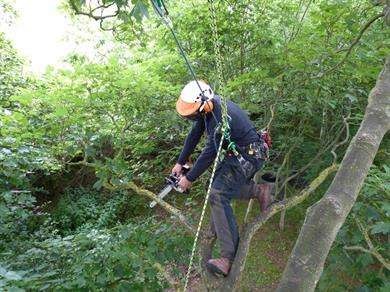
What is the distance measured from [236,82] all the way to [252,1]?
88 cm

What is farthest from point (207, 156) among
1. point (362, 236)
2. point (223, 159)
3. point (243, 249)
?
point (362, 236)

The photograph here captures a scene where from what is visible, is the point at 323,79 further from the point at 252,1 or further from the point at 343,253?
the point at 343,253

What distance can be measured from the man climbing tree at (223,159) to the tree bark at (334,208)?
121 centimetres

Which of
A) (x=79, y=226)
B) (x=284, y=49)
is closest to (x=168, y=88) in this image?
(x=284, y=49)

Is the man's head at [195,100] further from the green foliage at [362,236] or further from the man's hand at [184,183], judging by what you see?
the green foliage at [362,236]

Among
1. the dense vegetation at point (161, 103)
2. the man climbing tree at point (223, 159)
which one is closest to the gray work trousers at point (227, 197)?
the man climbing tree at point (223, 159)

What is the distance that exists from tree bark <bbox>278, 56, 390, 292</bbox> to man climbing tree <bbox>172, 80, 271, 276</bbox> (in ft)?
3.96

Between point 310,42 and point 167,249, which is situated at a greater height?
point 310,42

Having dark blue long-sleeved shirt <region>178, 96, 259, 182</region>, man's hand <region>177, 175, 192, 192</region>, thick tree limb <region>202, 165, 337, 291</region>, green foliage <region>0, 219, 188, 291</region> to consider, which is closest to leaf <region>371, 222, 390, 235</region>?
thick tree limb <region>202, 165, 337, 291</region>

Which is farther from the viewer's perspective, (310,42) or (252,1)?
(252,1)

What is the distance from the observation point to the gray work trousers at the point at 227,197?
3129 millimetres

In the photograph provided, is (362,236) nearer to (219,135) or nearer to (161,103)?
(219,135)

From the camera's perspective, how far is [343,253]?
4219 millimetres

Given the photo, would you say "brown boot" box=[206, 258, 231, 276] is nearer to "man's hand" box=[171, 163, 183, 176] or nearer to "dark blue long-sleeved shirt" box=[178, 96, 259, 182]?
"dark blue long-sleeved shirt" box=[178, 96, 259, 182]
